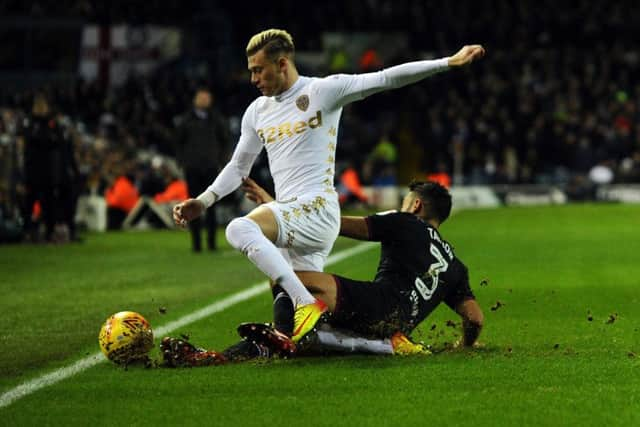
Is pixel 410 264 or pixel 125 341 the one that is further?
pixel 410 264

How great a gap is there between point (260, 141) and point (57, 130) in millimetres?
12054

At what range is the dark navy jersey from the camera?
7.70 metres

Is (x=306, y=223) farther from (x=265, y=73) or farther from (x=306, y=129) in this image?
(x=265, y=73)

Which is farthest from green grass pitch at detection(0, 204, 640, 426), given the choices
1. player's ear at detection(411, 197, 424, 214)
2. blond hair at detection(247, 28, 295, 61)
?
blond hair at detection(247, 28, 295, 61)

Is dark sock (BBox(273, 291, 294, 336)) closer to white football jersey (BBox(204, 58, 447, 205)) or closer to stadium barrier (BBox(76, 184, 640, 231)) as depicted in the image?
white football jersey (BBox(204, 58, 447, 205))

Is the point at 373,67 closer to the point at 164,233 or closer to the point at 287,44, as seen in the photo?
the point at 164,233

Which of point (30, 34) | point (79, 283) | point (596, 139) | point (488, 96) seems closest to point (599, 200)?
point (596, 139)

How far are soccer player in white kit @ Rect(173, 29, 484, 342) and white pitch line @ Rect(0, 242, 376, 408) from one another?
96 cm

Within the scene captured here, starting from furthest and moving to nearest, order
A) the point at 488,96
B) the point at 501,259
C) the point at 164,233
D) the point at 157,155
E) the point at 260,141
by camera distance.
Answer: the point at 488,96
the point at 157,155
the point at 164,233
the point at 501,259
the point at 260,141

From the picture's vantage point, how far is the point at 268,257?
24.2 feet

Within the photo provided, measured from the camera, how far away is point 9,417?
19.3ft

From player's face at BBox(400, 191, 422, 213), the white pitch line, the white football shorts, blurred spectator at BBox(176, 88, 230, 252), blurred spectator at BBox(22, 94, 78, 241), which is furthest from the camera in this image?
blurred spectator at BBox(22, 94, 78, 241)

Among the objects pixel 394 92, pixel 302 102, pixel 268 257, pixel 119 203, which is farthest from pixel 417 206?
pixel 394 92

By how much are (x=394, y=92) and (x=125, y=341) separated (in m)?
33.7
